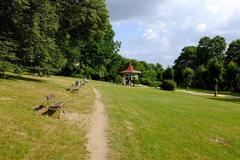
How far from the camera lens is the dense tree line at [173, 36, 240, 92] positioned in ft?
271

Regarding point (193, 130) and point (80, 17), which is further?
point (80, 17)

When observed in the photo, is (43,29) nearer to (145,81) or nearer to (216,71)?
(216,71)

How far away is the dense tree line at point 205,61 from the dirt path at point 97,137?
5547 cm

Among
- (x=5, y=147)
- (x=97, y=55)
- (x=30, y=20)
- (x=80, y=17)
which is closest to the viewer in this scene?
(x=5, y=147)

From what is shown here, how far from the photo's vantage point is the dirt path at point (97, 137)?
1198 cm

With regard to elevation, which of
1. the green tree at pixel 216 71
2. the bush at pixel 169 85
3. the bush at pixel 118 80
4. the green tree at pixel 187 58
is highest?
the green tree at pixel 187 58

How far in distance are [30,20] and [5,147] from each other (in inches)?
860

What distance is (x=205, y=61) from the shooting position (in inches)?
4727

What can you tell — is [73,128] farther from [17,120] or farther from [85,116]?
[85,116]

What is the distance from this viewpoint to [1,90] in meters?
23.6

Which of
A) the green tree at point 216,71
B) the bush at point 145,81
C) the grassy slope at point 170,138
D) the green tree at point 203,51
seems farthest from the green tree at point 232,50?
the grassy slope at point 170,138

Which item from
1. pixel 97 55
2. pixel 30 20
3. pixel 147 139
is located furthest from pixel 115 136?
pixel 97 55

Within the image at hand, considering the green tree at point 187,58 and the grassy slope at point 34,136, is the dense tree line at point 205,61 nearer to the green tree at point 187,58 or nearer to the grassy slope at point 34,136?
the green tree at point 187,58

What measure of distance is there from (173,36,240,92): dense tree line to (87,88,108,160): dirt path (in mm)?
55471
